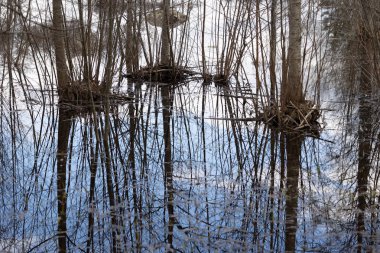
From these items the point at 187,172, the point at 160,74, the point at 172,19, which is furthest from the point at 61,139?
the point at 160,74

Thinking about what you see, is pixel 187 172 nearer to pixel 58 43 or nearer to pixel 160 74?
pixel 58 43

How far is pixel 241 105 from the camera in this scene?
21.2 ft

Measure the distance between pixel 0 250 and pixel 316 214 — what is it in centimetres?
164

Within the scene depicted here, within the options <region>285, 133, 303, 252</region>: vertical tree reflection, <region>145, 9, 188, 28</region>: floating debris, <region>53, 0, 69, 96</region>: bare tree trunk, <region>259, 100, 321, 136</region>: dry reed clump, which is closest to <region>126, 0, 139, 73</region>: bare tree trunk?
<region>145, 9, 188, 28</region>: floating debris

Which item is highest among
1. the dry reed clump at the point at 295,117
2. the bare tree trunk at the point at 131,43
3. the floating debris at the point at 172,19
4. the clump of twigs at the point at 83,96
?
the floating debris at the point at 172,19

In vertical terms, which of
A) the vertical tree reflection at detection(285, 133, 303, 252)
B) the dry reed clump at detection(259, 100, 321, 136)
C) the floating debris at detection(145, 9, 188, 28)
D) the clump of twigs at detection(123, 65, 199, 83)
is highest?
the floating debris at detection(145, 9, 188, 28)

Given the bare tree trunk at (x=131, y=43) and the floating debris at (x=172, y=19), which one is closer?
the bare tree trunk at (x=131, y=43)

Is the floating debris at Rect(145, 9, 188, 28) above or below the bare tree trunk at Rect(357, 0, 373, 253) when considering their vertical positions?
above

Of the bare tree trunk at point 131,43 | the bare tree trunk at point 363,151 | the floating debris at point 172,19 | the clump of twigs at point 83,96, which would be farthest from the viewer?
the floating debris at point 172,19

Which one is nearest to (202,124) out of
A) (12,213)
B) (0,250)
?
(12,213)

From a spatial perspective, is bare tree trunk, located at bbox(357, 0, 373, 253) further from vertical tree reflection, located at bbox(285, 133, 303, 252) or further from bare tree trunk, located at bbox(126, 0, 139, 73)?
bare tree trunk, located at bbox(126, 0, 139, 73)

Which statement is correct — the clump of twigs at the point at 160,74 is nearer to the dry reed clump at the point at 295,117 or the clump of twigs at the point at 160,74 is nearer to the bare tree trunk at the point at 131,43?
the bare tree trunk at the point at 131,43

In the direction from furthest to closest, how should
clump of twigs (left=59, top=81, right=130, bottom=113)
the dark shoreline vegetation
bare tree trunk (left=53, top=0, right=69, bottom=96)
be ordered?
bare tree trunk (left=53, top=0, right=69, bottom=96) → clump of twigs (left=59, top=81, right=130, bottom=113) → the dark shoreline vegetation

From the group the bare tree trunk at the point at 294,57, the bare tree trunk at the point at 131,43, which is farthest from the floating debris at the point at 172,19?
the bare tree trunk at the point at 294,57
